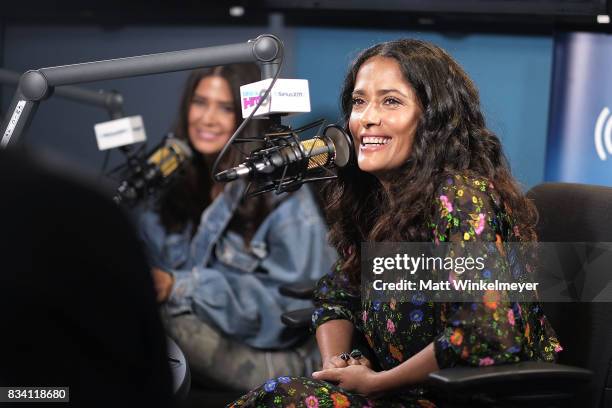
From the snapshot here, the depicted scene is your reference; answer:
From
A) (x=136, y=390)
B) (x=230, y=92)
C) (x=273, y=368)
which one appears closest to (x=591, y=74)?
(x=230, y=92)

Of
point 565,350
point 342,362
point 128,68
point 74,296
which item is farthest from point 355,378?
point 74,296

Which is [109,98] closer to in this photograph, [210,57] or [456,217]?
[210,57]

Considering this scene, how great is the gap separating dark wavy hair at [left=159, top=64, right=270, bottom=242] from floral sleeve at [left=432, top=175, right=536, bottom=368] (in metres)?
1.39

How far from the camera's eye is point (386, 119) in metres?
1.95

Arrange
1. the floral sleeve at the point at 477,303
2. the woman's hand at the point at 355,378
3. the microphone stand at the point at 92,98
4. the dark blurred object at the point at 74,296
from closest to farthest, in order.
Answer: the dark blurred object at the point at 74,296
the floral sleeve at the point at 477,303
the woman's hand at the point at 355,378
the microphone stand at the point at 92,98

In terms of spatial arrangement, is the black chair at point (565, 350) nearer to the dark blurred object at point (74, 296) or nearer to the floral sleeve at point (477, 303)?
the floral sleeve at point (477, 303)

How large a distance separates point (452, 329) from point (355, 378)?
25 centimetres

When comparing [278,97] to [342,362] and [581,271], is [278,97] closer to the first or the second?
[342,362]

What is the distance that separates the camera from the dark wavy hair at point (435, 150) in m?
1.86

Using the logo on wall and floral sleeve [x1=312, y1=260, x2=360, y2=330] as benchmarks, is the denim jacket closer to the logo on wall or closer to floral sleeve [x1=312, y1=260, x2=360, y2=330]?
floral sleeve [x1=312, y1=260, x2=360, y2=330]

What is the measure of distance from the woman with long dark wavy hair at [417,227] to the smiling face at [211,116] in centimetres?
106

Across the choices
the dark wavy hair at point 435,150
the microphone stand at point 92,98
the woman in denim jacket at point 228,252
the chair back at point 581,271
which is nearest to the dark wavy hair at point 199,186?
the woman in denim jacket at point 228,252

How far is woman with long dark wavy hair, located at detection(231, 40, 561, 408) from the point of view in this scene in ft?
5.62

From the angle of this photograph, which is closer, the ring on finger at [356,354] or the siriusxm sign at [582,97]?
the ring on finger at [356,354]
